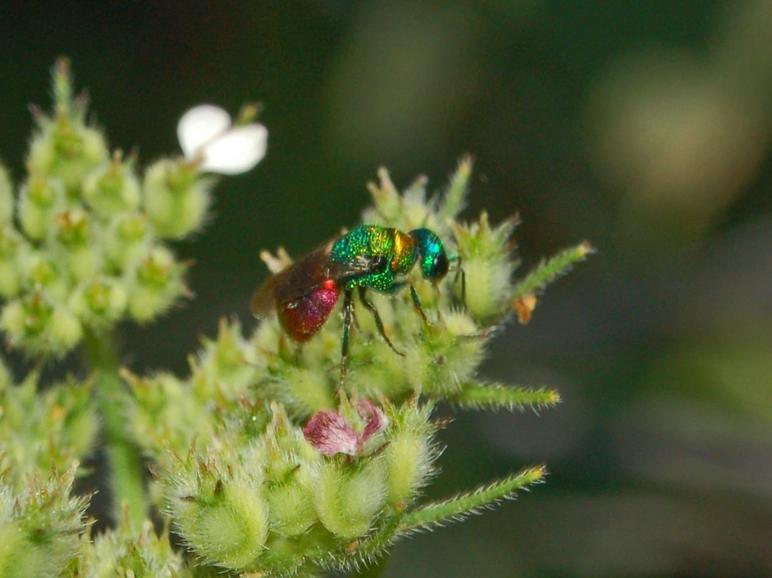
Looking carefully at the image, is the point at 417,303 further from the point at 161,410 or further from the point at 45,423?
the point at 45,423

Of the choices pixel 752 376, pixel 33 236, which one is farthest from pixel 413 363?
pixel 752 376

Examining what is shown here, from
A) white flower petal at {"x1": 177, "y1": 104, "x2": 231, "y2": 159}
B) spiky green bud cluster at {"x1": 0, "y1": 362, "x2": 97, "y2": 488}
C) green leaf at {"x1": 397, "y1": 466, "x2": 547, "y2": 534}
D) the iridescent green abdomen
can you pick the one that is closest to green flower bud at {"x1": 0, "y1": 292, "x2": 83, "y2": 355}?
spiky green bud cluster at {"x1": 0, "y1": 362, "x2": 97, "y2": 488}

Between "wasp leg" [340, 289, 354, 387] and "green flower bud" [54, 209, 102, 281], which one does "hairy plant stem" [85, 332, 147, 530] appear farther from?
"wasp leg" [340, 289, 354, 387]

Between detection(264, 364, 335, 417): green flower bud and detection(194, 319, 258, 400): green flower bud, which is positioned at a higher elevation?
detection(194, 319, 258, 400): green flower bud

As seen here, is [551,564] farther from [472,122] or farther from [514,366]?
[472,122]

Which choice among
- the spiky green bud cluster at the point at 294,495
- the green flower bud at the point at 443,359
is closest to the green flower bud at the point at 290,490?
the spiky green bud cluster at the point at 294,495

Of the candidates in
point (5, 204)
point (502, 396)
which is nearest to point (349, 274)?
point (502, 396)
